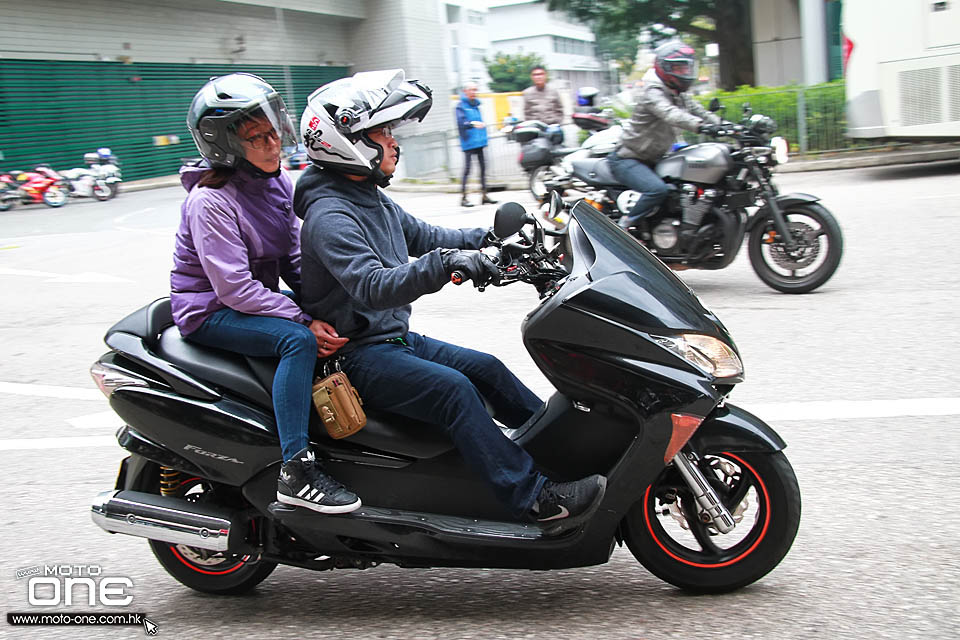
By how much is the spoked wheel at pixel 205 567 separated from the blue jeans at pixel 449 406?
2.54 feet

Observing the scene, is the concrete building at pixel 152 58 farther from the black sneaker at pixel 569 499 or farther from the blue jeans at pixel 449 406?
the black sneaker at pixel 569 499

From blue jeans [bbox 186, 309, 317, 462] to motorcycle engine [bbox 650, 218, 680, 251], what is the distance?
505 centimetres

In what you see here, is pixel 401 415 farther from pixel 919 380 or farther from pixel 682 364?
pixel 919 380

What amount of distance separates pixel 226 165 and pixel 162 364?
76cm

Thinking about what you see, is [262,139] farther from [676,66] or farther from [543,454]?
[676,66]

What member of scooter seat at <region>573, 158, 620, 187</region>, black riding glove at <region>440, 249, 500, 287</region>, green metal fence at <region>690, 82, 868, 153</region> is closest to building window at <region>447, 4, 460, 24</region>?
green metal fence at <region>690, 82, 868, 153</region>

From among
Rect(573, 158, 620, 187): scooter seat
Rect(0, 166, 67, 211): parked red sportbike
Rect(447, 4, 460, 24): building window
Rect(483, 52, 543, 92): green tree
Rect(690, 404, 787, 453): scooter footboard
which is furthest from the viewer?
Rect(483, 52, 543, 92): green tree

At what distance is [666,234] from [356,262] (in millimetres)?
5137

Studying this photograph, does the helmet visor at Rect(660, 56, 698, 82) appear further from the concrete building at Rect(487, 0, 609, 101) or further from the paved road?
the concrete building at Rect(487, 0, 609, 101)

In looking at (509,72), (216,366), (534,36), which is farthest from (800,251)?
(534,36)

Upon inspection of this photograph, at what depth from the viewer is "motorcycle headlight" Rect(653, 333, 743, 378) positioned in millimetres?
2959

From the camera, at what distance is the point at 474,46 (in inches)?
2827

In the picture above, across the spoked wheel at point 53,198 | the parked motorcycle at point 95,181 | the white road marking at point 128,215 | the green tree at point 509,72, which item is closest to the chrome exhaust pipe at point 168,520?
the white road marking at point 128,215

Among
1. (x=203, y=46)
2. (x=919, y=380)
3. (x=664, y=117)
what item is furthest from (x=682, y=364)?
(x=203, y=46)
